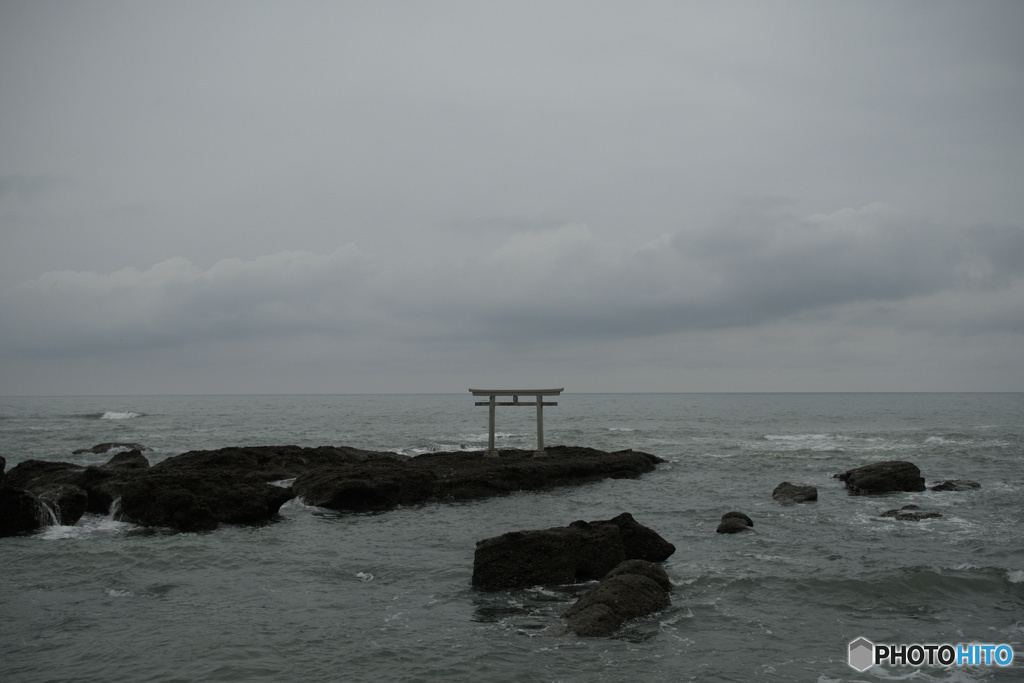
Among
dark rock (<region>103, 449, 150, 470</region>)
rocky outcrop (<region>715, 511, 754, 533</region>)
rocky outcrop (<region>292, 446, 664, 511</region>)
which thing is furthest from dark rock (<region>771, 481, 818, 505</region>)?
dark rock (<region>103, 449, 150, 470</region>)

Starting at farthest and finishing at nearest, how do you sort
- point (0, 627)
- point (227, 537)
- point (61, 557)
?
point (227, 537)
point (61, 557)
point (0, 627)

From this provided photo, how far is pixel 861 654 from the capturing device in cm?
912

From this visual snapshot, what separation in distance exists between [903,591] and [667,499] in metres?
10.1

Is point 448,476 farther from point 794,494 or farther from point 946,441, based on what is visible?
point 946,441

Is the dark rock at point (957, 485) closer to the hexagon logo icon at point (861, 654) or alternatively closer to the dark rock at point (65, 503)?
the hexagon logo icon at point (861, 654)

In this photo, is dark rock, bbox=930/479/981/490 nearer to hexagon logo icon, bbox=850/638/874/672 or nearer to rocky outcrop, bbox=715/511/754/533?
rocky outcrop, bbox=715/511/754/533

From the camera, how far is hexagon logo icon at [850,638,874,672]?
8773mm

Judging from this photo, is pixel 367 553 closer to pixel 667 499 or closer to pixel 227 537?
pixel 227 537

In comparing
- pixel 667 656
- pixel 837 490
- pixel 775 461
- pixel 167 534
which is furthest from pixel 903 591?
pixel 775 461

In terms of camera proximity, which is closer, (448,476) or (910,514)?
(910,514)

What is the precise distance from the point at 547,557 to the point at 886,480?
16195 mm

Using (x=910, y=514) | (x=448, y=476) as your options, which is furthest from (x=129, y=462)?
(x=910, y=514)

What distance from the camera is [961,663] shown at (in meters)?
8.83

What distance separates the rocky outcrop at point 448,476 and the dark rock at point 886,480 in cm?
825
